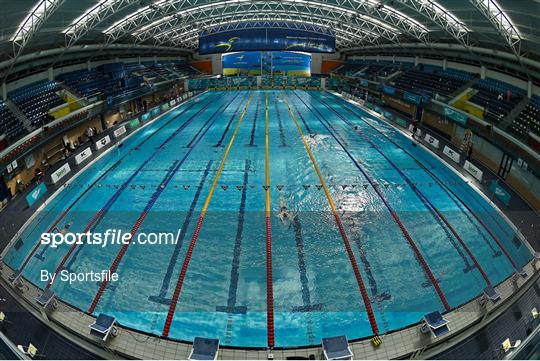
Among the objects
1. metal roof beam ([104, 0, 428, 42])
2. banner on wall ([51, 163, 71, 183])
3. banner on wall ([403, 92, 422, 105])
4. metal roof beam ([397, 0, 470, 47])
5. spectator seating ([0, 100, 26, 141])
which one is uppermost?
metal roof beam ([104, 0, 428, 42])

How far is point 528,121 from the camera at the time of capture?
45.3ft

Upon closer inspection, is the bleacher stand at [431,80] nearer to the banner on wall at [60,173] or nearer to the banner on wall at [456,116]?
the banner on wall at [456,116]

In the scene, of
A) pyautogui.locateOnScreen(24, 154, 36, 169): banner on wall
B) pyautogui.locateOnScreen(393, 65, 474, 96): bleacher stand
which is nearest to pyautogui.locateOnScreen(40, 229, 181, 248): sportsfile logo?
pyautogui.locateOnScreen(24, 154, 36, 169): banner on wall

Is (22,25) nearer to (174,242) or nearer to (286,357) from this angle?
(174,242)

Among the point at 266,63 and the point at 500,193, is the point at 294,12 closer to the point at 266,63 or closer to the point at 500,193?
the point at 266,63

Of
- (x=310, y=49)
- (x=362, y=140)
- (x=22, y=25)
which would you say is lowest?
(x=362, y=140)

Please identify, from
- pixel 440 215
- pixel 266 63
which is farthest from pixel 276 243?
pixel 266 63

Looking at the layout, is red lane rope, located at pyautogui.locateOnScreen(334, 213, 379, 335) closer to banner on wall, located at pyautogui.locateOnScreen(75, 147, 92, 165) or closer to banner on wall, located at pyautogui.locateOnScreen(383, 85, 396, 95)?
banner on wall, located at pyautogui.locateOnScreen(75, 147, 92, 165)

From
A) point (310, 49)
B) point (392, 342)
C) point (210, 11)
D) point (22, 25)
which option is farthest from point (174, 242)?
point (310, 49)

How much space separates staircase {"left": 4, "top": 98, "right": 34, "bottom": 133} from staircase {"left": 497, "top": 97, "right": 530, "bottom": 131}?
69.2 feet

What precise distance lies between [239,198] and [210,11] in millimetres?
24991

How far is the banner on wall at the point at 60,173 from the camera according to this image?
41.3 feet

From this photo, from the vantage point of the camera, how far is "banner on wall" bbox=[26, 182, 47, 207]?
35.5 feet

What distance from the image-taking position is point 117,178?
1341 centimetres
